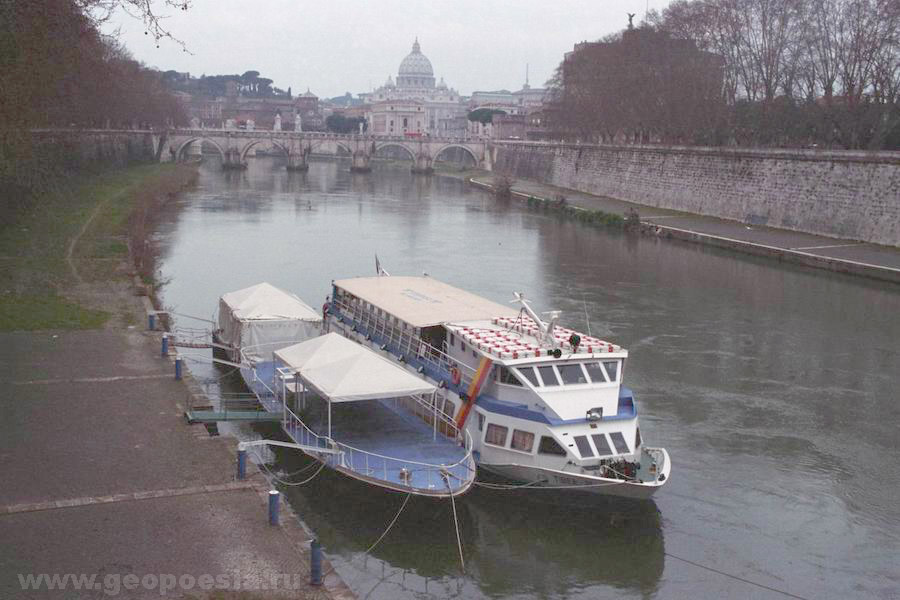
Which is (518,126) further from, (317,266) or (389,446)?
(389,446)

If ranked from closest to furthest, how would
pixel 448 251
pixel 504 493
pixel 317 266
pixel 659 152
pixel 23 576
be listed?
pixel 23 576 → pixel 504 493 → pixel 317 266 → pixel 448 251 → pixel 659 152

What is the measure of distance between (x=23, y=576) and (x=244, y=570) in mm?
2211

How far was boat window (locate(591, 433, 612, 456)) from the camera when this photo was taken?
46.0 feet

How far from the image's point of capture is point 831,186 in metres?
41.3

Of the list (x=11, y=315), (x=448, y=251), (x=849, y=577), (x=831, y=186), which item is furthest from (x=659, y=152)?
(x=849, y=577)

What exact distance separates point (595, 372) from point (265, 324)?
8028mm

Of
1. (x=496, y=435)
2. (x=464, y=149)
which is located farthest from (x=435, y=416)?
(x=464, y=149)

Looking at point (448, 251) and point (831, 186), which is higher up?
point (831, 186)

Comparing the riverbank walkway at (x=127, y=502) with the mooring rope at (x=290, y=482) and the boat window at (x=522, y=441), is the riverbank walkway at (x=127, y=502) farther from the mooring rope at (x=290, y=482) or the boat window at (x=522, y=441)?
the boat window at (x=522, y=441)

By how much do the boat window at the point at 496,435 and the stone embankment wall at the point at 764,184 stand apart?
90.1 ft

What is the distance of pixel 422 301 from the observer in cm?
1877

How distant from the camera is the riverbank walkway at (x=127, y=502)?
33.6 feet

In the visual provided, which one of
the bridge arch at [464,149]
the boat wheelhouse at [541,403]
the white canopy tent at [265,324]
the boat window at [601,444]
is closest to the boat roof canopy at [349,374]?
the boat wheelhouse at [541,403]

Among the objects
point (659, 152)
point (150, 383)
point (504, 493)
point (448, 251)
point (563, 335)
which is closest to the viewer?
point (504, 493)
